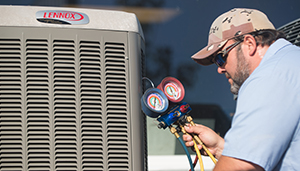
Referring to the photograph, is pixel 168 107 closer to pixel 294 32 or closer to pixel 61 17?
pixel 61 17

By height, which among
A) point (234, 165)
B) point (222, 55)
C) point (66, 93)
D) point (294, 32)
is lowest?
point (234, 165)

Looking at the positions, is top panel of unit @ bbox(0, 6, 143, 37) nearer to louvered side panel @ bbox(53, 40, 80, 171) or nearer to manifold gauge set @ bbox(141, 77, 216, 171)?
louvered side panel @ bbox(53, 40, 80, 171)

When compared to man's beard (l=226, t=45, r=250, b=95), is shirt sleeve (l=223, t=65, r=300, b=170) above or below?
below

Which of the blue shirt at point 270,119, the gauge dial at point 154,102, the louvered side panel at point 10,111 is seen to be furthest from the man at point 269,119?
the louvered side panel at point 10,111

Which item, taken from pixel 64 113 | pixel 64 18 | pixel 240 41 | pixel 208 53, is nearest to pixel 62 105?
pixel 64 113

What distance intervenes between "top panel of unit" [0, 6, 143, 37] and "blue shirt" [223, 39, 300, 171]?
27.8 inches

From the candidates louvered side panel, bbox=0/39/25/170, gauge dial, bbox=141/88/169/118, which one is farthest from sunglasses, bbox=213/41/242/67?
louvered side panel, bbox=0/39/25/170

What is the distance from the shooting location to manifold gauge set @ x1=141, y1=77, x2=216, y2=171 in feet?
4.84

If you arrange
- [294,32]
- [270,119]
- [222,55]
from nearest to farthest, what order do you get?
[270,119]
[222,55]
[294,32]

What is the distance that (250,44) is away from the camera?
1.33 m

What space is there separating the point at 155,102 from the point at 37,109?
0.56 metres

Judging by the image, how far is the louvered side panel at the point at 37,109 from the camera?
4.49 ft

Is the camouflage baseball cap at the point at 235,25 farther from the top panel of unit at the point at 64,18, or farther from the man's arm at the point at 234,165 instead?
the man's arm at the point at 234,165

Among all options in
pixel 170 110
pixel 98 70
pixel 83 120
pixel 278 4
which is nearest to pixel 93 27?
pixel 98 70
